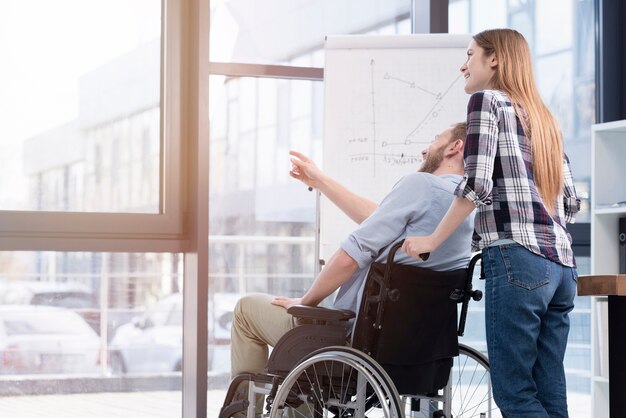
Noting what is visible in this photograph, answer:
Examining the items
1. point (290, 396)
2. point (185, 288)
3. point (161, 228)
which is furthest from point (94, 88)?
point (290, 396)

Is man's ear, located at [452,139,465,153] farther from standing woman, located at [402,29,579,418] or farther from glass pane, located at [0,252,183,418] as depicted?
glass pane, located at [0,252,183,418]

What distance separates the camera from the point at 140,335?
12.5ft

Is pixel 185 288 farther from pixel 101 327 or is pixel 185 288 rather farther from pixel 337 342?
pixel 337 342

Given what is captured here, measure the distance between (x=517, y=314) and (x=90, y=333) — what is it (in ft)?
7.20

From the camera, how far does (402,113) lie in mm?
3488

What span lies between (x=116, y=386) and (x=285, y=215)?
1042 mm

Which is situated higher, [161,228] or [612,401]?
[161,228]

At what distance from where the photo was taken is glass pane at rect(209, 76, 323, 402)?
382cm

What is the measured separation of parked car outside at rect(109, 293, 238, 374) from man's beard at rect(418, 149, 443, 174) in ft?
5.04

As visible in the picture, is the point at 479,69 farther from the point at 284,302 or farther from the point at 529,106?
the point at 284,302

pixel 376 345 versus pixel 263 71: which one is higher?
pixel 263 71

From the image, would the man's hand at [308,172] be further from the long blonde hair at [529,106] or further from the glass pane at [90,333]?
the glass pane at [90,333]

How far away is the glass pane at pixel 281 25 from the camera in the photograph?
12.3ft

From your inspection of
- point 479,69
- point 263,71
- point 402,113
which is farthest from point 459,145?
point 263,71
